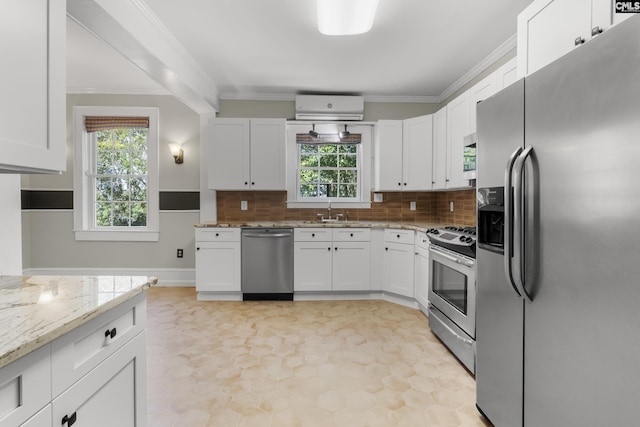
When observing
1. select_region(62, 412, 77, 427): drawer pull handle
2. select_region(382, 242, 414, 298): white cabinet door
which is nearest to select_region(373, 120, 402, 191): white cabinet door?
select_region(382, 242, 414, 298): white cabinet door

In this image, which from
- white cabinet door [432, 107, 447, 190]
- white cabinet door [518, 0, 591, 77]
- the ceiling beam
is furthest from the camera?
white cabinet door [432, 107, 447, 190]

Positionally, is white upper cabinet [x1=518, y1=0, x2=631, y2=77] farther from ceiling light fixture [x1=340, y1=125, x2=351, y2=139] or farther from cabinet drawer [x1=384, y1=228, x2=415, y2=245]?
ceiling light fixture [x1=340, y1=125, x2=351, y2=139]

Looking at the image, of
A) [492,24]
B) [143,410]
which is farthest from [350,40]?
[143,410]

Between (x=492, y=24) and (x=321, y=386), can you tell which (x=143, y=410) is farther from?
(x=492, y=24)

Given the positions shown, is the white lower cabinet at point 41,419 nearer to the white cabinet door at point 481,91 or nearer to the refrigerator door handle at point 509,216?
the refrigerator door handle at point 509,216

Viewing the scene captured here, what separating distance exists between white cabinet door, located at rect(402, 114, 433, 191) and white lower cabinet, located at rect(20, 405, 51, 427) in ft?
12.1

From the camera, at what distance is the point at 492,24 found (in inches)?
103

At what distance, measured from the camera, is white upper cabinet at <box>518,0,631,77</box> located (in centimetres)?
→ 133

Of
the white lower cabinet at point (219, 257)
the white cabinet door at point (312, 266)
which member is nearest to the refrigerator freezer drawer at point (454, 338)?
the white cabinet door at point (312, 266)

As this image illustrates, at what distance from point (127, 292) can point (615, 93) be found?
5.37ft

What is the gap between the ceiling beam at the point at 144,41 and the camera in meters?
2.03

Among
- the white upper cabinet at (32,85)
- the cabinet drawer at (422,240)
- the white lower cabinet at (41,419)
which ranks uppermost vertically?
the white upper cabinet at (32,85)

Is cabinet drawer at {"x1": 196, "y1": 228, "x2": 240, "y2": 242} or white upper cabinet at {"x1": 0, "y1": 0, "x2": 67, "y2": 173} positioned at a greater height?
white upper cabinet at {"x1": 0, "y1": 0, "x2": 67, "y2": 173}

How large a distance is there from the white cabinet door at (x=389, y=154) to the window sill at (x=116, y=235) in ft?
10.3
